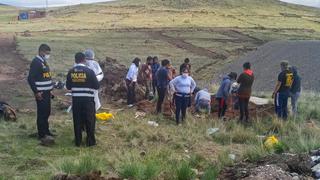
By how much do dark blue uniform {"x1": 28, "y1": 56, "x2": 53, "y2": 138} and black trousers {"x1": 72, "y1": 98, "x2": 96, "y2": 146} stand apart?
59cm

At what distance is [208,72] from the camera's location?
115 ft

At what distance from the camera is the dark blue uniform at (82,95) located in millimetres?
10602

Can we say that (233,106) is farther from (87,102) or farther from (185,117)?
(87,102)

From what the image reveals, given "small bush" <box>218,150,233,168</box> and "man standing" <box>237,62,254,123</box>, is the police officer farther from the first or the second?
"man standing" <box>237,62,254,123</box>

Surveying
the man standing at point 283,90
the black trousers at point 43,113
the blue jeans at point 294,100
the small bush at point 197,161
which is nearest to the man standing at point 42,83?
the black trousers at point 43,113

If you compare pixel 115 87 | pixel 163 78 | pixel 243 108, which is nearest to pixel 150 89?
pixel 115 87

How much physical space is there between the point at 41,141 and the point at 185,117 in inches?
203

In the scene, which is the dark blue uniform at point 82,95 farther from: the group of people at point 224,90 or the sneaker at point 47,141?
the group of people at point 224,90

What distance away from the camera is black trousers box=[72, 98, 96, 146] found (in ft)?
35.1

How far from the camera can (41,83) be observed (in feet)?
35.3

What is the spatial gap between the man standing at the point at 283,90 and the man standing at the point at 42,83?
6.71 metres

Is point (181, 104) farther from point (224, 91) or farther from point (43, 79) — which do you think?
point (43, 79)

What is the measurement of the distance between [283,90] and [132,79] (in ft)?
16.7

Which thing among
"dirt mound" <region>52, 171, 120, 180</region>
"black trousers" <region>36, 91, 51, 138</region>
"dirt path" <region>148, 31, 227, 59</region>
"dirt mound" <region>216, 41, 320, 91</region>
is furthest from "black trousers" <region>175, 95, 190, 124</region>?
"dirt path" <region>148, 31, 227, 59</region>
